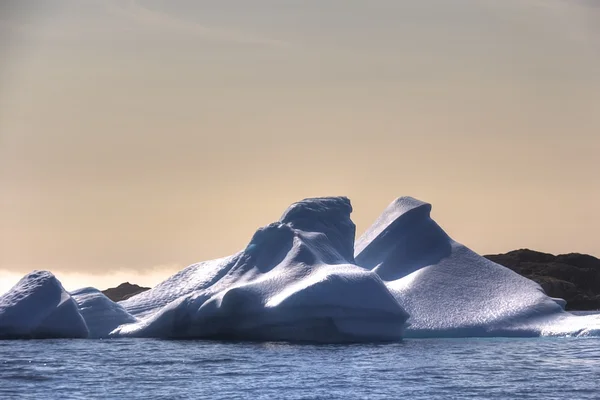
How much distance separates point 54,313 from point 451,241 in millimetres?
20796

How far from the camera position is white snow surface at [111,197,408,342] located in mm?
40094

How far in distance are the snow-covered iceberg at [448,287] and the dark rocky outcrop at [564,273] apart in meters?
81.9

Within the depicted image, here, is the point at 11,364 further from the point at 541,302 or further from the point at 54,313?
the point at 541,302

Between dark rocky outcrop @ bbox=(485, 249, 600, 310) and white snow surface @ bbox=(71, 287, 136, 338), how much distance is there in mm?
90847

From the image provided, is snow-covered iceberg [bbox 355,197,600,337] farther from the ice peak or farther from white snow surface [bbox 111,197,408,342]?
white snow surface [bbox 111,197,408,342]

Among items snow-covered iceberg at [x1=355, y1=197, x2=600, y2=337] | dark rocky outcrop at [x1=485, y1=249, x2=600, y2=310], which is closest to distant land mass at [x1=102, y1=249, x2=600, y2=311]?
dark rocky outcrop at [x1=485, y1=249, x2=600, y2=310]

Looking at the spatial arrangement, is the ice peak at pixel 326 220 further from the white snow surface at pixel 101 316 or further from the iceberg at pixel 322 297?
the white snow surface at pixel 101 316

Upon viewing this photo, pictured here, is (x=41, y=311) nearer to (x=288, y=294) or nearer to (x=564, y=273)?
(x=288, y=294)

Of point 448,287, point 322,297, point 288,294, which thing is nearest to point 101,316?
point 288,294

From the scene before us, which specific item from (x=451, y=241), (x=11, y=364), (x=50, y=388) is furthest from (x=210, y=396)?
(x=451, y=241)

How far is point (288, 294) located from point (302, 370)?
9.47 m

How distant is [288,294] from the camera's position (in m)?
40.0

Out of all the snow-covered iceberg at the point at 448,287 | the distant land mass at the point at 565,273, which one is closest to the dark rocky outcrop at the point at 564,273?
the distant land mass at the point at 565,273

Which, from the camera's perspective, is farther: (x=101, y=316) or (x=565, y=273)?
(x=565, y=273)
